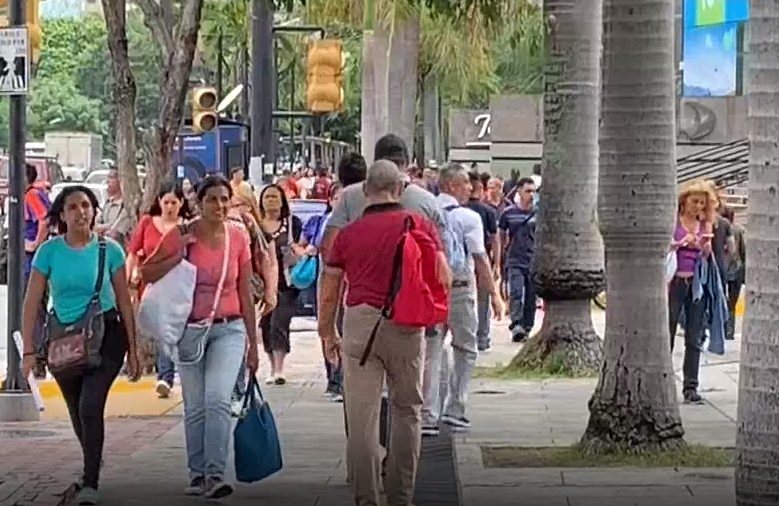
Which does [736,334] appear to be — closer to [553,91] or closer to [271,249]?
[553,91]

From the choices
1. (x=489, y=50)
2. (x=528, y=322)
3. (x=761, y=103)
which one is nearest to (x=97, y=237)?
(x=761, y=103)

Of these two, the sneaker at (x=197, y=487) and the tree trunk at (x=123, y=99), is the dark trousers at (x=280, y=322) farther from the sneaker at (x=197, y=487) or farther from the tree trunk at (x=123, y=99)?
the sneaker at (x=197, y=487)

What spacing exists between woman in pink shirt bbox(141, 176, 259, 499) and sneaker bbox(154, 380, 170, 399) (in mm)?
4877

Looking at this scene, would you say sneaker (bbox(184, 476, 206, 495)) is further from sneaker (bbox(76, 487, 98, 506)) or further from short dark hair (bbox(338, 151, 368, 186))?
short dark hair (bbox(338, 151, 368, 186))

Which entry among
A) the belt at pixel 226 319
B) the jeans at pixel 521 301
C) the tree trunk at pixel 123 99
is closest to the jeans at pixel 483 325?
the jeans at pixel 521 301

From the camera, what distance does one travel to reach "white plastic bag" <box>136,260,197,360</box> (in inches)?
371

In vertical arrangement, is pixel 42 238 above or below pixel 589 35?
below

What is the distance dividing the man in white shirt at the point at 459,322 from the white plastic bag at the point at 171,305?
194 cm

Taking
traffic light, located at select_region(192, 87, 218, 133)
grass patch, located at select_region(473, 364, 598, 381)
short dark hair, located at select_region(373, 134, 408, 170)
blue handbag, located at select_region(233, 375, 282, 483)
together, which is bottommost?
grass patch, located at select_region(473, 364, 598, 381)

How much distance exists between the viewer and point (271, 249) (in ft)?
46.2

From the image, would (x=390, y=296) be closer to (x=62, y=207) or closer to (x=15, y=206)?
(x=62, y=207)

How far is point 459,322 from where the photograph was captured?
38.4ft

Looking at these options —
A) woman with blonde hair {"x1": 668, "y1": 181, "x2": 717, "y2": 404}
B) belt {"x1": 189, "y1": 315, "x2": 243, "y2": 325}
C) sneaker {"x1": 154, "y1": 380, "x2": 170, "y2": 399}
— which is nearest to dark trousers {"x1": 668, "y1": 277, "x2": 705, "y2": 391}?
woman with blonde hair {"x1": 668, "y1": 181, "x2": 717, "y2": 404}

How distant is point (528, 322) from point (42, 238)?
6.79 meters
